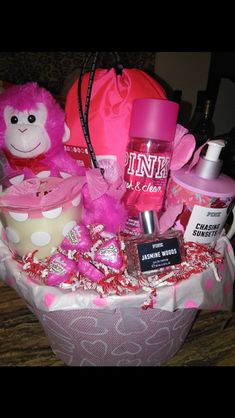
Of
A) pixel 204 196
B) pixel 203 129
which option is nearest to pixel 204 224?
pixel 204 196

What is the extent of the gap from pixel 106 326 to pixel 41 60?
1.91m

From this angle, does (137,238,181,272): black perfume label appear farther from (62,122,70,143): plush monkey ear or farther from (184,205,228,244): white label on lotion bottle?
(62,122,70,143): plush monkey ear

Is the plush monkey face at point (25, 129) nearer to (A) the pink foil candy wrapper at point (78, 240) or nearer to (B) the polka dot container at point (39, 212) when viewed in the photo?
(B) the polka dot container at point (39, 212)

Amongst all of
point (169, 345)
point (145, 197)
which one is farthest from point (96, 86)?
point (169, 345)

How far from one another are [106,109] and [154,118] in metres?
0.11

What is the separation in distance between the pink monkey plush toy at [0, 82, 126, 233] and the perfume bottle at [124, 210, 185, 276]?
8 centimetres

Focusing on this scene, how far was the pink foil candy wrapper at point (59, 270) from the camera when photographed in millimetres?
445

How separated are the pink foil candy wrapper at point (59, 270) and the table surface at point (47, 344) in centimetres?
29

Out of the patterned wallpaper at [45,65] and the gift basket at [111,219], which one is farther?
the patterned wallpaper at [45,65]

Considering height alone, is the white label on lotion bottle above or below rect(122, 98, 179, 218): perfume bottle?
below

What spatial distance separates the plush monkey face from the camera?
515 millimetres

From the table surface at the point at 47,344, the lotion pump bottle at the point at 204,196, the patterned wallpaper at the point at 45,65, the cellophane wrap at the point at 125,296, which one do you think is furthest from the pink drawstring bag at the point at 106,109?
the patterned wallpaper at the point at 45,65

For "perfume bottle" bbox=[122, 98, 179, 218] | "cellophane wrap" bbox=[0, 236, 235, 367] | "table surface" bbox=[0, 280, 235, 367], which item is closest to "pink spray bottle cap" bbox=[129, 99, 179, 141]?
"perfume bottle" bbox=[122, 98, 179, 218]

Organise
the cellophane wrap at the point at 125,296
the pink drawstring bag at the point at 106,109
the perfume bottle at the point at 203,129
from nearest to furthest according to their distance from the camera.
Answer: the cellophane wrap at the point at 125,296 < the pink drawstring bag at the point at 106,109 < the perfume bottle at the point at 203,129
